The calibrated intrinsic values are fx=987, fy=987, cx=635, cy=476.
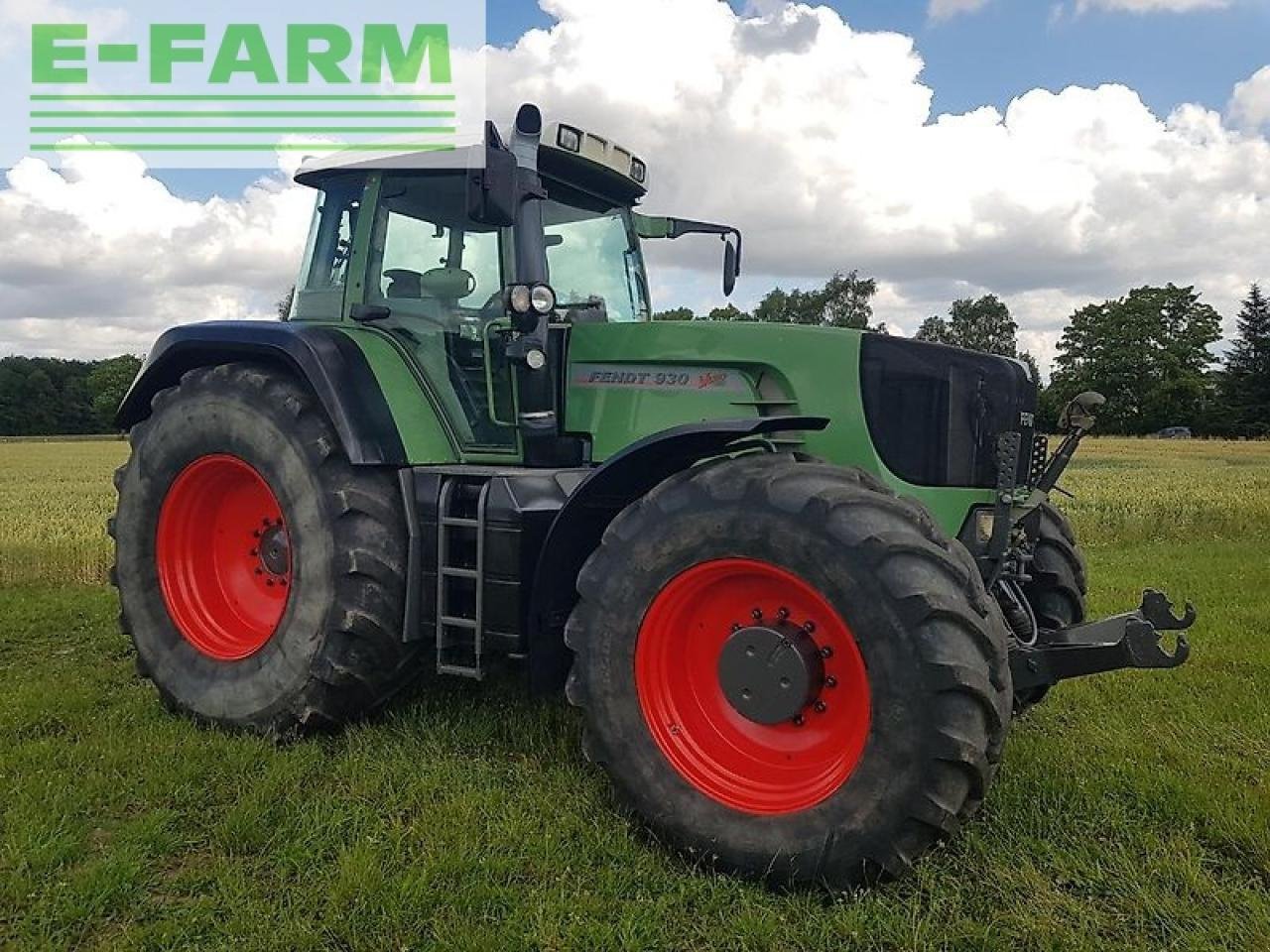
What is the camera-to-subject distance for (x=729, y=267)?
17.8ft

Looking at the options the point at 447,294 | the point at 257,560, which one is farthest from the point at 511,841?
the point at 447,294

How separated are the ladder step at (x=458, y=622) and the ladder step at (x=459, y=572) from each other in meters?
0.17

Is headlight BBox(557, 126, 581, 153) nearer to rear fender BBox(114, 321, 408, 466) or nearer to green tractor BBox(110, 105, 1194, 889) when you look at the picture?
green tractor BBox(110, 105, 1194, 889)

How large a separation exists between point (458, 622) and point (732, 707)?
126 cm

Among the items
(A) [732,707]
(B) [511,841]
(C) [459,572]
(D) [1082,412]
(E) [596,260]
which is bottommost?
(B) [511,841]

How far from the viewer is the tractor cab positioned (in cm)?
429

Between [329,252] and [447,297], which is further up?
[329,252]

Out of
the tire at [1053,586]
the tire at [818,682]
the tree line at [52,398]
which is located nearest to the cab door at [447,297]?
the tire at [818,682]

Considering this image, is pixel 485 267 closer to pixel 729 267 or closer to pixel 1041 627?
pixel 729 267

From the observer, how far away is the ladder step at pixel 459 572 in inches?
159

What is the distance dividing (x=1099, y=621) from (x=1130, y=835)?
0.77 m

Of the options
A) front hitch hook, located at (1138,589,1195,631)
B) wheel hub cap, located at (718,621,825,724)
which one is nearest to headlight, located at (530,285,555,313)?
wheel hub cap, located at (718,621,825,724)

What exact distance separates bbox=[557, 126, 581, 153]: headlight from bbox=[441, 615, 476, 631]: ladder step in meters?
2.12

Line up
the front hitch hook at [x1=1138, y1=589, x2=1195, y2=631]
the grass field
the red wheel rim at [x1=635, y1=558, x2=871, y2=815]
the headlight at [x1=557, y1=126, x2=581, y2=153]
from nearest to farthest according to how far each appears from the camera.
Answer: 1. the grass field
2. the red wheel rim at [x1=635, y1=558, x2=871, y2=815]
3. the front hitch hook at [x1=1138, y1=589, x2=1195, y2=631]
4. the headlight at [x1=557, y1=126, x2=581, y2=153]
